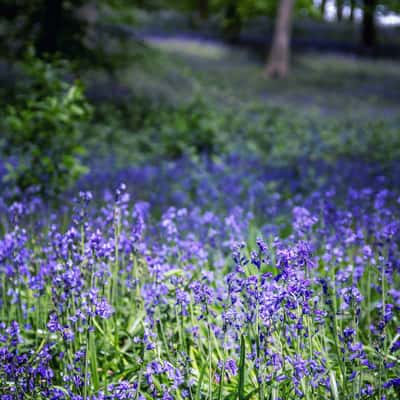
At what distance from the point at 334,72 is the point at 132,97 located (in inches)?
435

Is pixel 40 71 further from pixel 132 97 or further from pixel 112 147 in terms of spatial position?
pixel 132 97

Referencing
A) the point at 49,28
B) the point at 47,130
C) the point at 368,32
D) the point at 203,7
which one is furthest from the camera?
the point at 203,7

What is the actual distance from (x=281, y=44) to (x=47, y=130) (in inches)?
586

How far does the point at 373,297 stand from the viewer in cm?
329

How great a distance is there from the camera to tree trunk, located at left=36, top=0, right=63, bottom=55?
8711 mm

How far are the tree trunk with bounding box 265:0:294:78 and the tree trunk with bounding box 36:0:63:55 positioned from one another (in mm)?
10662

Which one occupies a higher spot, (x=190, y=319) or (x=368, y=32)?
(x=368, y=32)

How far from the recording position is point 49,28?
8711mm

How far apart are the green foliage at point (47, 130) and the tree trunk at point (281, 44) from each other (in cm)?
1424

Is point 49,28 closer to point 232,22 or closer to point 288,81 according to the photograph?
point 288,81

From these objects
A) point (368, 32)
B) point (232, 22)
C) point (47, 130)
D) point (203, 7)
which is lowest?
point (47, 130)

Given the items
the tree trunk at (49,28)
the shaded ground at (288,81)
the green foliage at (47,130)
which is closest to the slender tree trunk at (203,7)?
the shaded ground at (288,81)

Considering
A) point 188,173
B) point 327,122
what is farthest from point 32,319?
point 327,122

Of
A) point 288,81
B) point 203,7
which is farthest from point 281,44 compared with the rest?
point 203,7
